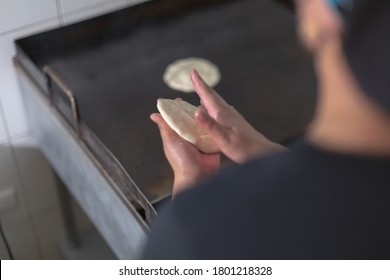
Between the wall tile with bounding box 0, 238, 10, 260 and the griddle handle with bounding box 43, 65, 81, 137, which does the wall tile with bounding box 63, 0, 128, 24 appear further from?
the wall tile with bounding box 0, 238, 10, 260

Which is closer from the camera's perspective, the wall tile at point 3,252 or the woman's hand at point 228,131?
the woman's hand at point 228,131

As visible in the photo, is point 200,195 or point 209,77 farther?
point 209,77

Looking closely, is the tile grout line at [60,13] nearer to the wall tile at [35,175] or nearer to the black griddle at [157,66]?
the black griddle at [157,66]

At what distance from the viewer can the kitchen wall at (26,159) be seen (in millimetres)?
1167

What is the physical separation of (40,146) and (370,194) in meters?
0.99

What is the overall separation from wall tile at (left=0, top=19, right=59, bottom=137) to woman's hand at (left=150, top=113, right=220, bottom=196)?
49 cm

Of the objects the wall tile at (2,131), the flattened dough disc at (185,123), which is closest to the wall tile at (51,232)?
the wall tile at (2,131)

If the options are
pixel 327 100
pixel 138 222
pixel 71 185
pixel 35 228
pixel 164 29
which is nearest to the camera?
pixel 327 100

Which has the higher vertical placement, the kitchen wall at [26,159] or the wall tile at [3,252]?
the kitchen wall at [26,159]

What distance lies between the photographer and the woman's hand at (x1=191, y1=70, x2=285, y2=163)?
67cm

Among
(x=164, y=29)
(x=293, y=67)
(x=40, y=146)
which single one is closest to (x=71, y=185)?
(x=40, y=146)

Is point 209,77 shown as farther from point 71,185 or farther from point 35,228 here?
point 35,228

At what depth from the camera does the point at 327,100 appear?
0.41 m

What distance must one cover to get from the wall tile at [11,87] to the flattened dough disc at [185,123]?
449mm
